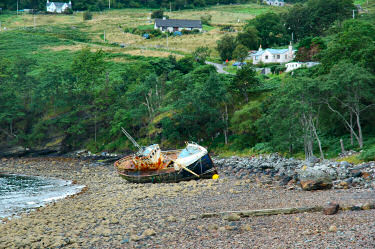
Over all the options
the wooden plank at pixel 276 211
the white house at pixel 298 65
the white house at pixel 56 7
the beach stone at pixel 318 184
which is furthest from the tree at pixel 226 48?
the white house at pixel 56 7

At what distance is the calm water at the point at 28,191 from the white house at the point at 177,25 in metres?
107

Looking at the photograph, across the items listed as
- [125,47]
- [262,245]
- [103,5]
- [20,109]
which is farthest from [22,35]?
[262,245]

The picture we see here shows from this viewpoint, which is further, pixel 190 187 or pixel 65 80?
pixel 65 80

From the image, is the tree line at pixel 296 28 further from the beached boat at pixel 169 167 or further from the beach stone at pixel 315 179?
the beach stone at pixel 315 179

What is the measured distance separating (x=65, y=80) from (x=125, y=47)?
5306cm

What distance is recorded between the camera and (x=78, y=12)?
194125 mm

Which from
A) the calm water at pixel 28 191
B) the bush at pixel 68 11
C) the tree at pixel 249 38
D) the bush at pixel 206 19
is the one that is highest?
the bush at pixel 68 11

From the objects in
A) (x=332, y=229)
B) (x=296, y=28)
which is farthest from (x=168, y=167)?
(x=296, y=28)

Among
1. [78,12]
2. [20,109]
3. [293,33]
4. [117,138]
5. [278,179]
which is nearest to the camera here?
[278,179]

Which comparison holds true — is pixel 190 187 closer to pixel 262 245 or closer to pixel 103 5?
pixel 262 245

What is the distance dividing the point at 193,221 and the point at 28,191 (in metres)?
26.7

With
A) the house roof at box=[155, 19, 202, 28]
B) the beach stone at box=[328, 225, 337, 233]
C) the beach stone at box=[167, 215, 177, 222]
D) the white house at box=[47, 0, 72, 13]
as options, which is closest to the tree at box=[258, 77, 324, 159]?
the beach stone at box=[167, 215, 177, 222]

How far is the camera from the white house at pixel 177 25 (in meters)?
152

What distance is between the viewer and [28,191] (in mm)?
42844
